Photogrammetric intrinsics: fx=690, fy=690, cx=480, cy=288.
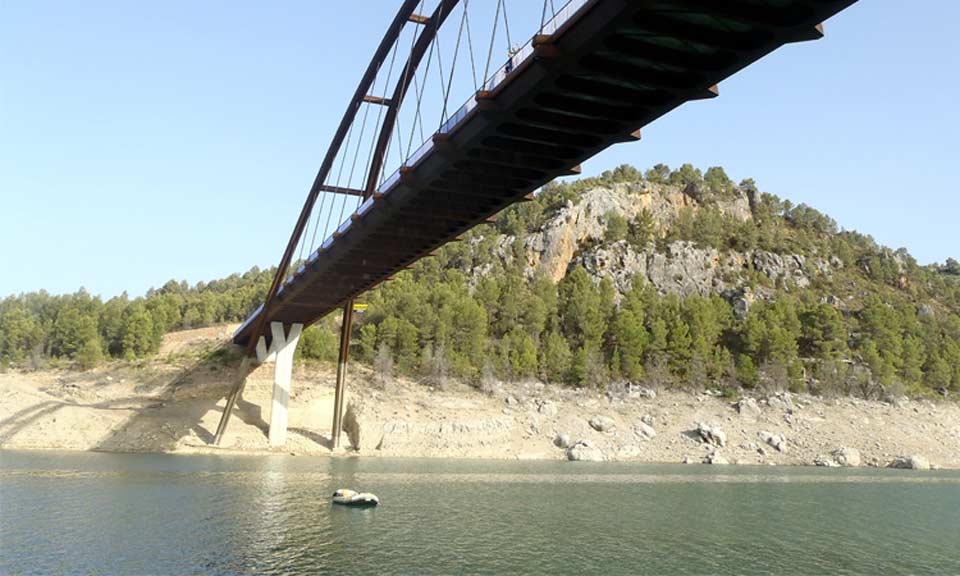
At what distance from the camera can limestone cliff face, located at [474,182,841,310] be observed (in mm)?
122500

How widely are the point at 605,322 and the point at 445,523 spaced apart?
7522cm

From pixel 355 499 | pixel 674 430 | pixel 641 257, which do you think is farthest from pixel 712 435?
pixel 641 257

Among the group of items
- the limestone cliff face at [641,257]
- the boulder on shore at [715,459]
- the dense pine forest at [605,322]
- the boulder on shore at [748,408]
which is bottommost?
the boulder on shore at [715,459]

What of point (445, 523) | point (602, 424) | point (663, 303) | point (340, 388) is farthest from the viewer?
point (663, 303)

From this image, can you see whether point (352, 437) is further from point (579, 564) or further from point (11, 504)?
point (579, 564)

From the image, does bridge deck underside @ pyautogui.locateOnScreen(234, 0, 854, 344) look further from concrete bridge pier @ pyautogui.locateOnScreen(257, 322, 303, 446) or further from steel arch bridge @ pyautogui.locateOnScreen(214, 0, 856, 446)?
concrete bridge pier @ pyautogui.locateOnScreen(257, 322, 303, 446)

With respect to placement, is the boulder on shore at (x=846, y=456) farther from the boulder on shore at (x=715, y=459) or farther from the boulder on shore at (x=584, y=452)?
the boulder on shore at (x=584, y=452)

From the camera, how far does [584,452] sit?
2623 inches

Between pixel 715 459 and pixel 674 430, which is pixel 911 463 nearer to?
pixel 715 459

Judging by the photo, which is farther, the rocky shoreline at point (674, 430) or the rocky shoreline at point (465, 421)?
the rocky shoreline at point (674, 430)

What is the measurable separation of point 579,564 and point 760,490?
27.7 m

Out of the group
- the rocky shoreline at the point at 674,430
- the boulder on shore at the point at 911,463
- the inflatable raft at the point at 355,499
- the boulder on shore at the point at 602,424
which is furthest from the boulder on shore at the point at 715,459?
the inflatable raft at the point at 355,499

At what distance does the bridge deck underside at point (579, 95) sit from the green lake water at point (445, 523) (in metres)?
14.2

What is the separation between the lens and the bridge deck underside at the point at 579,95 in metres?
16.5
